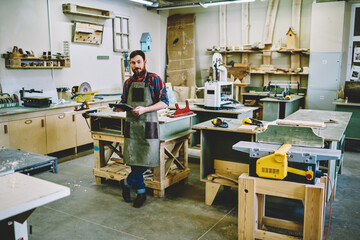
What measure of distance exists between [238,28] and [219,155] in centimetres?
493

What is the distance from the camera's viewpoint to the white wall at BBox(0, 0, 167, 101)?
16.7 ft

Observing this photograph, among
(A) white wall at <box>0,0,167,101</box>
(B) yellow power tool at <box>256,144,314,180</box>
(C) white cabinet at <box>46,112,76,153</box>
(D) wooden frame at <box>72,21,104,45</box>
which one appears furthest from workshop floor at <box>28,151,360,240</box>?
(D) wooden frame at <box>72,21,104,45</box>

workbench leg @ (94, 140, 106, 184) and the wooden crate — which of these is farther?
workbench leg @ (94, 140, 106, 184)

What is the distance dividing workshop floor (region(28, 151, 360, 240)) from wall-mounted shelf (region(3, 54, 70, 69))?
2.09 metres

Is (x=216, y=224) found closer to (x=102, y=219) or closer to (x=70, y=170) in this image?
(x=102, y=219)

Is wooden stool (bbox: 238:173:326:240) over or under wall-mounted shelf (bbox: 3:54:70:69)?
under

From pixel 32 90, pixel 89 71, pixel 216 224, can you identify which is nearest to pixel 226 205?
pixel 216 224

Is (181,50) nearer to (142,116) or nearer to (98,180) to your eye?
(98,180)

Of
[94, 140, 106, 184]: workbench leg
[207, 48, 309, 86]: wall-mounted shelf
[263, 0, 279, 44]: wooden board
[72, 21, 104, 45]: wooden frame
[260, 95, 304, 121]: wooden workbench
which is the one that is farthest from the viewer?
[263, 0, 279, 44]: wooden board

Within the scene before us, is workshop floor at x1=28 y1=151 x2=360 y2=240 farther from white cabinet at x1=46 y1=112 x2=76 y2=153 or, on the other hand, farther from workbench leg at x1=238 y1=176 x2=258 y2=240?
white cabinet at x1=46 y1=112 x2=76 y2=153

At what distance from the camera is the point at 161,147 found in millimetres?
3469

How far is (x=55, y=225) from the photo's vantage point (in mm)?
2969

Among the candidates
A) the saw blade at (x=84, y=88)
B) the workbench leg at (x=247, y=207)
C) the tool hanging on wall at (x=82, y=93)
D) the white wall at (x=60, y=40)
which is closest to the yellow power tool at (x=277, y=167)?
the workbench leg at (x=247, y=207)

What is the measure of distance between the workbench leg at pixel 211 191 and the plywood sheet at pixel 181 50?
4.93 m
